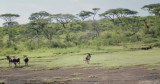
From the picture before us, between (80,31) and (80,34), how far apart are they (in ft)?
34.0

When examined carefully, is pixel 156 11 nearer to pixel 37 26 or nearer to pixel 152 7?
pixel 152 7

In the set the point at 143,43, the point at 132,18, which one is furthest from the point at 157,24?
the point at 132,18

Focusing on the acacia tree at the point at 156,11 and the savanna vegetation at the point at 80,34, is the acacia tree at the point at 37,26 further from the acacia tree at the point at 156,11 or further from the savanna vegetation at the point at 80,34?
the acacia tree at the point at 156,11

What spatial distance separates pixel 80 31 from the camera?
5316 cm

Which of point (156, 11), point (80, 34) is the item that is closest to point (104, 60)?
point (80, 34)

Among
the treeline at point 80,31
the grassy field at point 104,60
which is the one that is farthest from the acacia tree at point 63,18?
the grassy field at point 104,60

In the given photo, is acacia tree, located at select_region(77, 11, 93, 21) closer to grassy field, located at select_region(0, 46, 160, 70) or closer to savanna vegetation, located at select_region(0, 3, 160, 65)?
→ savanna vegetation, located at select_region(0, 3, 160, 65)

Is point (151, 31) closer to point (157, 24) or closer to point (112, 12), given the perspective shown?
point (157, 24)

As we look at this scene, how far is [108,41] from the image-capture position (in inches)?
1298

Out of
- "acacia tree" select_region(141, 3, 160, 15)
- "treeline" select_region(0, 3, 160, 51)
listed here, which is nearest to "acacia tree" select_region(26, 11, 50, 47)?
"treeline" select_region(0, 3, 160, 51)

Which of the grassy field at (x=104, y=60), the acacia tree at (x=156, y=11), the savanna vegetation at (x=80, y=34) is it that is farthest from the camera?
the acacia tree at (x=156, y=11)

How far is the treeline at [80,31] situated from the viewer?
112ft

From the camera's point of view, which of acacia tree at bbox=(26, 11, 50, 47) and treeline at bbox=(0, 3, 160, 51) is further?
acacia tree at bbox=(26, 11, 50, 47)

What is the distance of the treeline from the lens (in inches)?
1340
